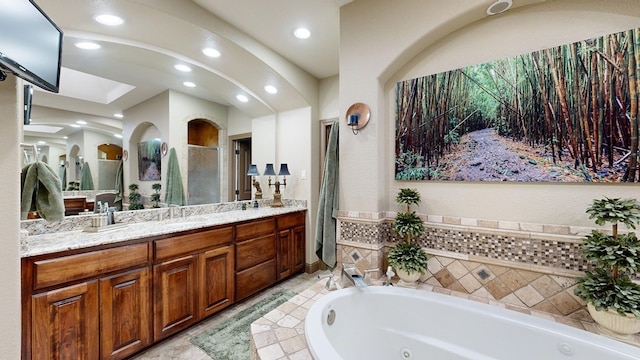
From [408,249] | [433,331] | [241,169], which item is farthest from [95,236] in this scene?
[433,331]

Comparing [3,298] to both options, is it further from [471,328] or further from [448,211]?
[448,211]

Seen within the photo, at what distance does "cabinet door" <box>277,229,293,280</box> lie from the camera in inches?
115

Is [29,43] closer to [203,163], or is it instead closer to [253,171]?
[203,163]

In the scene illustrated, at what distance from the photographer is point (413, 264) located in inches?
68.2

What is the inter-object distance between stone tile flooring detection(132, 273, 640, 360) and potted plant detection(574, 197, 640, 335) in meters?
0.11

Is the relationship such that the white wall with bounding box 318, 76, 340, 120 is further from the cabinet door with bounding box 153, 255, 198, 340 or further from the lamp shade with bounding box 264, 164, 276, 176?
the cabinet door with bounding box 153, 255, 198, 340

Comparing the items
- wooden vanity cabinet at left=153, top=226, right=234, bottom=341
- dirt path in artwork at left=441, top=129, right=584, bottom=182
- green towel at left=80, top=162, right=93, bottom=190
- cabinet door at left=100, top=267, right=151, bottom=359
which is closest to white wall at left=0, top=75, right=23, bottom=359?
cabinet door at left=100, top=267, right=151, bottom=359

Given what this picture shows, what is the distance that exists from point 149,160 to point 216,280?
126 cm

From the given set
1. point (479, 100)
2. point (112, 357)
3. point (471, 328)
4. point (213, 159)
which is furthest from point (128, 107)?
point (471, 328)

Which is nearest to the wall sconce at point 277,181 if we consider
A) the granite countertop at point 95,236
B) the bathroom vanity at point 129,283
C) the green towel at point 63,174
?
the bathroom vanity at point 129,283

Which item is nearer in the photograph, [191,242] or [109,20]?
[109,20]

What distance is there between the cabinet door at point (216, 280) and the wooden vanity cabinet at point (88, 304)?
1.38 ft

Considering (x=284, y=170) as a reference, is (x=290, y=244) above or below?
below

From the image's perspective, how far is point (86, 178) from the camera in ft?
6.17
